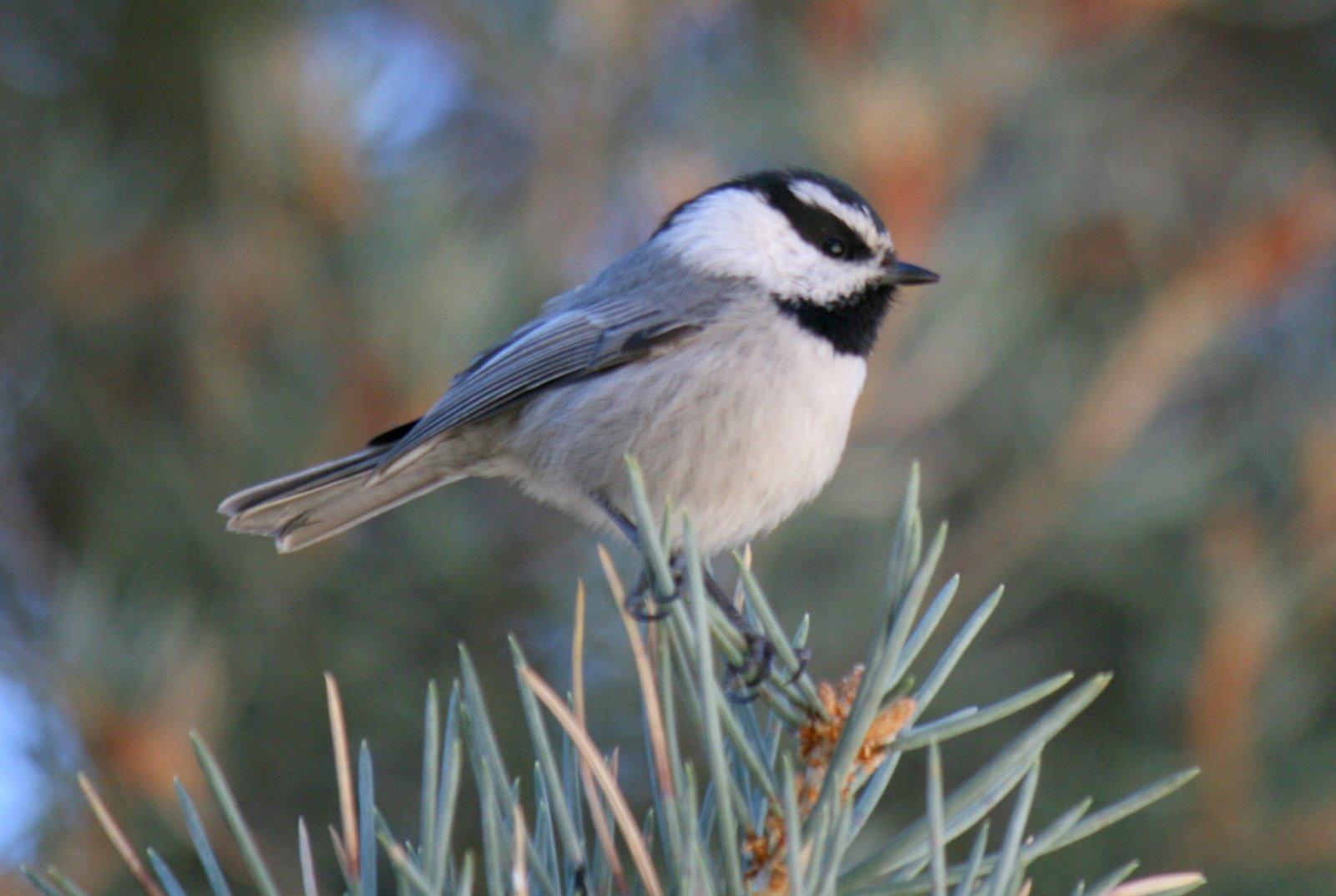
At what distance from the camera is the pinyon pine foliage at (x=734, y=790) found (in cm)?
76

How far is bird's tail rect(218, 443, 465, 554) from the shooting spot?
1.72 metres

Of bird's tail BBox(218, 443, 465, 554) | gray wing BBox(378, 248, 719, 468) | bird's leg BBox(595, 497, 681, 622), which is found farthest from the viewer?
gray wing BBox(378, 248, 719, 468)

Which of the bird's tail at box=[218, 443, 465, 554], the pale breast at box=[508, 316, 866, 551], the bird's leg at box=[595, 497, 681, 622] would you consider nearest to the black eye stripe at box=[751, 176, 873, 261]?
the pale breast at box=[508, 316, 866, 551]

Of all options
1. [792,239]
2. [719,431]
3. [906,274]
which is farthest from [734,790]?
[792,239]

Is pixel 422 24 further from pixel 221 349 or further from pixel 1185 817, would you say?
pixel 1185 817

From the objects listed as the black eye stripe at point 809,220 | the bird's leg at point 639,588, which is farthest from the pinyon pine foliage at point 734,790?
the black eye stripe at point 809,220

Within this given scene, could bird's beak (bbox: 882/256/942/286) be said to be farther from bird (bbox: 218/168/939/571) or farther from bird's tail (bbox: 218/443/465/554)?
bird's tail (bbox: 218/443/465/554)

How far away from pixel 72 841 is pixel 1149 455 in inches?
→ 59.2

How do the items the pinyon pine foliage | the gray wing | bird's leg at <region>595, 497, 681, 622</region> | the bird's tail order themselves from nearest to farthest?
the pinyon pine foliage, bird's leg at <region>595, 497, 681, 622</region>, the bird's tail, the gray wing

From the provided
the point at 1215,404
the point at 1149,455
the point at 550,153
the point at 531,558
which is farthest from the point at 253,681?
the point at 1215,404

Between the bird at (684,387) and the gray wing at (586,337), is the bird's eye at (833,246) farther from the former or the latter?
the gray wing at (586,337)

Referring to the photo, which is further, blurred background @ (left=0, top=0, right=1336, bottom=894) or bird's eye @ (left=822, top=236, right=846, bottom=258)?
bird's eye @ (left=822, top=236, right=846, bottom=258)

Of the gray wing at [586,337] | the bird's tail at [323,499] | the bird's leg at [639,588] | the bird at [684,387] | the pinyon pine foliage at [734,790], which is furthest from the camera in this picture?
the gray wing at [586,337]

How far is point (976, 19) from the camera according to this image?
1926 mm
